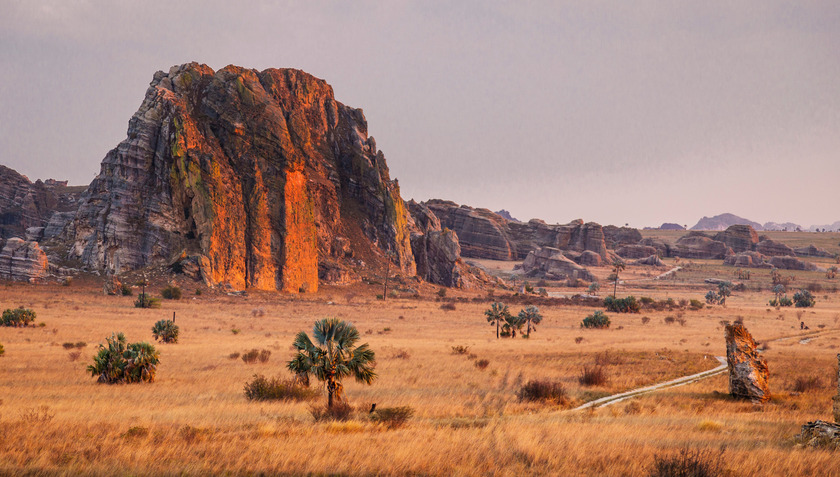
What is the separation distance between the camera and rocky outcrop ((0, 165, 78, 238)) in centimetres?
13275

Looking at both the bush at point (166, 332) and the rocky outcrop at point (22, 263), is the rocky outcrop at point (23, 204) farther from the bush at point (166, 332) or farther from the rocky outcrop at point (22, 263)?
the bush at point (166, 332)

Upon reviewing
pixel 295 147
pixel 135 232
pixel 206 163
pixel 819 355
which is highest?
pixel 295 147

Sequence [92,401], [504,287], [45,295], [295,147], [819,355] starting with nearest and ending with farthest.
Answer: [92,401]
[819,355]
[45,295]
[295,147]
[504,287]

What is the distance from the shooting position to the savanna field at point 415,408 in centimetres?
992

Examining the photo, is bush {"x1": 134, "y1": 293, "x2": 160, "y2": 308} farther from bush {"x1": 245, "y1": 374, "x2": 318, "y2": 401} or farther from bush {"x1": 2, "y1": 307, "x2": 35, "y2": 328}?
bush {"x1": 245, "y1": 374, "x2": 318, "y2": 401}

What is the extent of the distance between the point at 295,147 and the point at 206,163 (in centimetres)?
2038

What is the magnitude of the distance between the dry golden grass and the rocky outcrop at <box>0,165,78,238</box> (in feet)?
369

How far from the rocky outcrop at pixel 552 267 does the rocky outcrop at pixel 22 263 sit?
424ft

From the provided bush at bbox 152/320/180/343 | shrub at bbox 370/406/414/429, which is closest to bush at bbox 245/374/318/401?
shrub at bbox 370/406/414/429

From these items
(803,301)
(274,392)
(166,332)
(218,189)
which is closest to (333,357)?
(274,392)

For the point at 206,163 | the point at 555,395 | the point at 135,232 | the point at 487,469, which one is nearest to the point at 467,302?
the point at 206,163

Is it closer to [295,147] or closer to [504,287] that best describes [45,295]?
[295,147]

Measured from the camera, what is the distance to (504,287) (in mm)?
132125

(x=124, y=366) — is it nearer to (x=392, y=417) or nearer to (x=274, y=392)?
(x=274, y=392)
